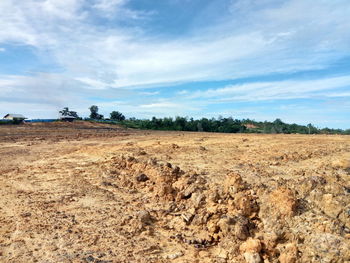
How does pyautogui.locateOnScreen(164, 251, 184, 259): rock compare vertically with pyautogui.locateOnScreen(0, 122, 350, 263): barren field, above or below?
below

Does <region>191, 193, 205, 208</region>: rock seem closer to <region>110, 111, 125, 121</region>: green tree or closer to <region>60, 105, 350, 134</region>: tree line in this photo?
<region>60, 105, 350, 134</region>: tree line

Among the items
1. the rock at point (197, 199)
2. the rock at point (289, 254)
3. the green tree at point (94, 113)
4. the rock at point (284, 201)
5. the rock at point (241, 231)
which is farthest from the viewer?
the green tree at point (94, 113)

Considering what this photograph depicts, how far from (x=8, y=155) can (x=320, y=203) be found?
33.3 feet

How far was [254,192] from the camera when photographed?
493 cm

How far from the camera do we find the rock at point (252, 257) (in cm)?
352

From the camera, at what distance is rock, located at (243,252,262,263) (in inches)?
138

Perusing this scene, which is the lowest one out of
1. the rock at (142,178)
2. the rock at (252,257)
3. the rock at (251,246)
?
the rock at (252,257)

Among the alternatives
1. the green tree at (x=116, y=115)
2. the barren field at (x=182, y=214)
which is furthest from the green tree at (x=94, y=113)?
the barren field at (x=182, y=214)

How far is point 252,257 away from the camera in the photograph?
3.55 m

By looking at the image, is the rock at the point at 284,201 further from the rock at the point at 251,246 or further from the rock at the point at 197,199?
the rock at the point at 197,199

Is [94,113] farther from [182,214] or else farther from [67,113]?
[182,214]

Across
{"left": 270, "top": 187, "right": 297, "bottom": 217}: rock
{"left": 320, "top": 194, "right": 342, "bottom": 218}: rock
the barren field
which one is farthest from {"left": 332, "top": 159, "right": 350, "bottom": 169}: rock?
{"left": 270, "top": 187, "right": 297, "bottom": 217}: rock

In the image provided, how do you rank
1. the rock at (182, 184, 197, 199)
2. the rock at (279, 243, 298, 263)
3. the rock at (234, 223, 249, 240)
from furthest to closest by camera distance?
the rock at (182, 184, 197, 199) → the rock at (234, 223, 249, 240) → the rock at (279, 243, 298, 263)

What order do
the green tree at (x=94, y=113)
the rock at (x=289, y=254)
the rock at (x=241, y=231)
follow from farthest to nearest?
the green tree at (x=94, y=113) < the rock at (x=241, y=231) < the rock at (x=289, y=254)
